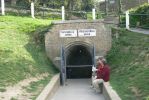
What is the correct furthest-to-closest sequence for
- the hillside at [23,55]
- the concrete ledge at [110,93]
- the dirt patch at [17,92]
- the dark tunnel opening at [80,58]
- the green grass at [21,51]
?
the dark tunnel opening at [80,58] → the green grass at [21,51] → the hillside at [23,55] → the dirt patch at [17,92] → the concrete ledge at [110,93]

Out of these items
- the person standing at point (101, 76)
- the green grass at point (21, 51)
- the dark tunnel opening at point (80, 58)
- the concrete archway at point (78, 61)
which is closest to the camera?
the person standing at point (101, 76)

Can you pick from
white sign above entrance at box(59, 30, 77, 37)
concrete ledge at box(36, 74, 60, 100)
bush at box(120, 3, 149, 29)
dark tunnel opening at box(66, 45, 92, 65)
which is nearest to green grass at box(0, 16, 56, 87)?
concrete ledge at box(36, 74, 60, 100)

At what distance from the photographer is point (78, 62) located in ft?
98.9

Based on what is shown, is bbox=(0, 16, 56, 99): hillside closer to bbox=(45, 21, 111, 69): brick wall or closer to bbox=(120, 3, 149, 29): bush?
bbox=(45, 21, 111, 69): brick wall

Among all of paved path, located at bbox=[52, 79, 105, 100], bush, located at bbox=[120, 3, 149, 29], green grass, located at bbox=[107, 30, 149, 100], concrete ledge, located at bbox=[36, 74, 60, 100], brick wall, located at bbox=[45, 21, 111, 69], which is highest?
bush, located at bbox=[120, 3, 149, 29]

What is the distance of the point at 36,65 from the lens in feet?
69.7

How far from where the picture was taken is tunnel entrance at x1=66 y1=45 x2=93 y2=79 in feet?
89.6

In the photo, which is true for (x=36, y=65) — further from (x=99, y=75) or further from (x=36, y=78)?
(x=99, y=75)

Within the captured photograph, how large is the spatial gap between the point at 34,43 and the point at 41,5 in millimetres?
20461

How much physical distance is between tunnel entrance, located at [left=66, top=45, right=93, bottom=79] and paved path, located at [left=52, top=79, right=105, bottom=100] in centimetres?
475

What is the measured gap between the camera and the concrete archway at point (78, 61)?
1056 inches

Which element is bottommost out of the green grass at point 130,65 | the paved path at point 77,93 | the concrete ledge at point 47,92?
the paved path at point 77,93

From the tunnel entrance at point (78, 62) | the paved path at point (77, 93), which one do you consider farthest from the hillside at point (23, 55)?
the tunnel entrance at point (78, 62)

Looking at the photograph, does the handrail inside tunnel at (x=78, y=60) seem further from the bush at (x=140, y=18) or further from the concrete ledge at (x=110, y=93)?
the concrete ledge at (x=110, y=93)
